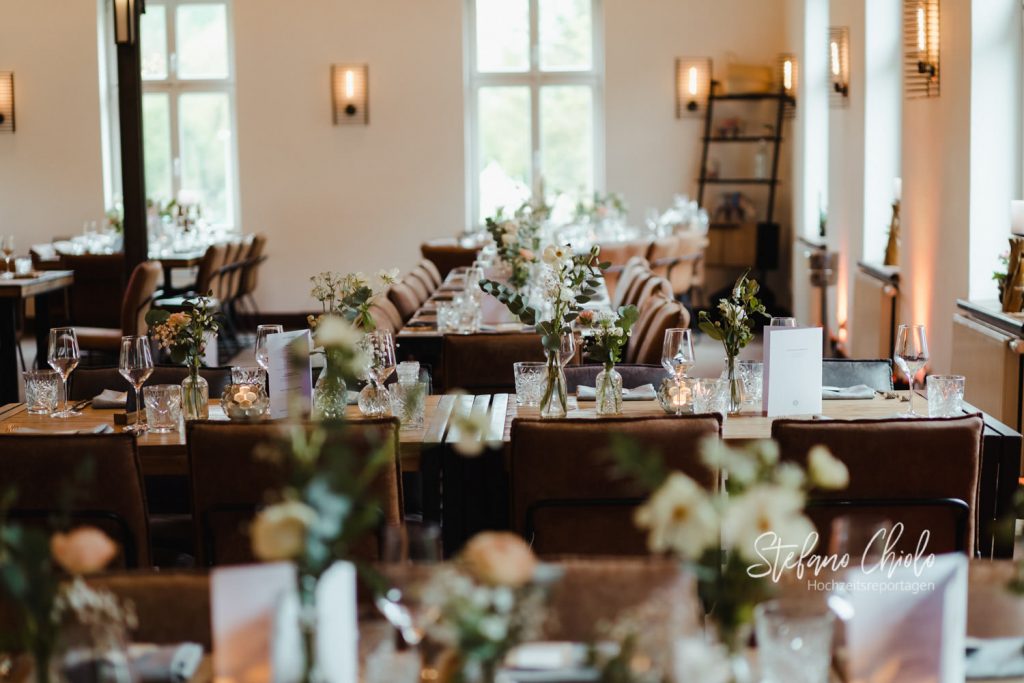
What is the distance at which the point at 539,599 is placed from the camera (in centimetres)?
129

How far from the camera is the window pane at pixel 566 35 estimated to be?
12523 mm

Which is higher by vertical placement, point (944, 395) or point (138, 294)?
point (138, 294)

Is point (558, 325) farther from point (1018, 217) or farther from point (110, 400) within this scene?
point (1018, 217)

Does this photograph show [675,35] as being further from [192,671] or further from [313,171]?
[192,671]

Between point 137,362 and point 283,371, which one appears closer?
point 283,371

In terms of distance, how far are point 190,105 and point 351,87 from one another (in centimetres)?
170

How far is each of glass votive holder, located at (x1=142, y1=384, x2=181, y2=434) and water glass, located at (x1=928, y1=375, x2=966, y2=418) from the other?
2107mm

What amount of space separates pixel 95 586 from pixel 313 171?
1107 centimetres

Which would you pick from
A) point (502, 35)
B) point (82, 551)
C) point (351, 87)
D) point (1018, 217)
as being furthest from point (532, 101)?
point (82, 551)

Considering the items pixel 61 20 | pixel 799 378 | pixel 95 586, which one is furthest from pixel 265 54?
pixel 95 586

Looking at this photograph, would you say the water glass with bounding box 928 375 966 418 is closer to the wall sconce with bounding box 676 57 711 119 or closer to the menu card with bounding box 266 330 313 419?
the menu card with bounding box 266 330 313 419

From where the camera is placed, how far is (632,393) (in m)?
3.94

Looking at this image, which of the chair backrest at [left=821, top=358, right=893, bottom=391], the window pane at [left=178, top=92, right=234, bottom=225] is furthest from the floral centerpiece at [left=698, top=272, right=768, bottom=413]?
the window pane at [left=178, top=92, right=234, bottom=225]

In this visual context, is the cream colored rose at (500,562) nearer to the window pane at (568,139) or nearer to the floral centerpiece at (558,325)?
the floral centerpiece at (558,325)
